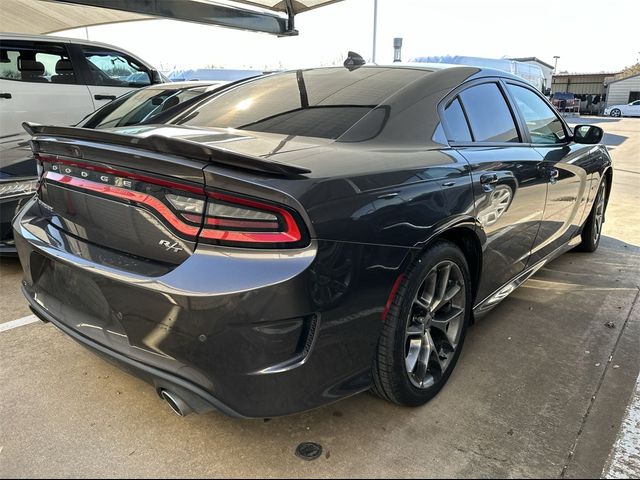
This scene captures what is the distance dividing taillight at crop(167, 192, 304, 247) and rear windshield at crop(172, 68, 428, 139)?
0.70 meters

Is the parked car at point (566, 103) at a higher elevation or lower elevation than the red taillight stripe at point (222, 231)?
lower

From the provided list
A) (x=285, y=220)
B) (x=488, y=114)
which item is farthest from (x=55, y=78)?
(x=285, y=220)

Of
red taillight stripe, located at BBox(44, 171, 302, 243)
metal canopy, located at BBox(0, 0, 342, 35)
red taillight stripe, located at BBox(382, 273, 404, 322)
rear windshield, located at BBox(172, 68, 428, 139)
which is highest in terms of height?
metal canopy, located at BBox(0, 0, 342, 35)

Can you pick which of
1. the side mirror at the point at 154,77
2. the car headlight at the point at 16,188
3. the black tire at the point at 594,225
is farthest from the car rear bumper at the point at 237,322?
the side mirror at the point at 154,77

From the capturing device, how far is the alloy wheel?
90.4 inches

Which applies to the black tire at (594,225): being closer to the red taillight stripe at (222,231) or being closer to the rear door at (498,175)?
the rear door at (498,175)

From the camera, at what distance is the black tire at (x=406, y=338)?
205 cm

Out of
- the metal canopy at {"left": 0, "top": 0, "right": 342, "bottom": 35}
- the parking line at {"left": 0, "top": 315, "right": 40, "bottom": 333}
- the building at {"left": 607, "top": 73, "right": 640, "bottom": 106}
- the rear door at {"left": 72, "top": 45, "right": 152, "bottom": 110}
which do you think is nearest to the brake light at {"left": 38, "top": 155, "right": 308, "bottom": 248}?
the parking line at {"left": 0, "top": 315, "right": 40, "bottom": 333}

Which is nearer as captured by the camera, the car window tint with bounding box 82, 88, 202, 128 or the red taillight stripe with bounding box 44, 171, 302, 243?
the red taillight stripe with bounding box 44, 171, 302, 243

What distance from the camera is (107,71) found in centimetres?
666

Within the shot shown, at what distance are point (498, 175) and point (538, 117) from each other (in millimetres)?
1273

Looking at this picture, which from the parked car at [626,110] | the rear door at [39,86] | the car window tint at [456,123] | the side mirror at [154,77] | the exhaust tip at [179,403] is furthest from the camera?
the parked car at [626,110]

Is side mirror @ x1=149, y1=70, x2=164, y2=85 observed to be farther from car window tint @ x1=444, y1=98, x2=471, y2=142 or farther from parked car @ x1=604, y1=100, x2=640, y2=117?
parked car @ x1=604, y1=100, x2=640, y2=117

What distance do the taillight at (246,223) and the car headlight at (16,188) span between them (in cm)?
304
